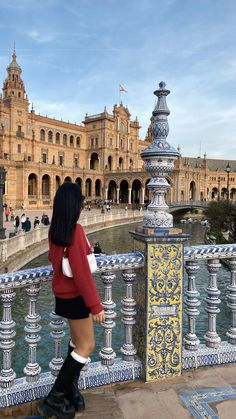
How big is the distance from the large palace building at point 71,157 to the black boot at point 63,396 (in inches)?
1658

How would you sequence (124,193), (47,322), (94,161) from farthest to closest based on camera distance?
(94,161)
(124,193)
(47,322)

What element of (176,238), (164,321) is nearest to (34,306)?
(164,321)

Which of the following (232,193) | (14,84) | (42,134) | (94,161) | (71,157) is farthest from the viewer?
(232,193)

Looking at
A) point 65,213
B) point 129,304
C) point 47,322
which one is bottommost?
point 47,322

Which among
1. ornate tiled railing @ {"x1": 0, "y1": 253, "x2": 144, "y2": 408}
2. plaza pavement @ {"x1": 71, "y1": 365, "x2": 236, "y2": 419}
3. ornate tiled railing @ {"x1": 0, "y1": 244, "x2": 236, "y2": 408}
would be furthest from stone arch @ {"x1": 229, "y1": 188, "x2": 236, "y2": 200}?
ornate tiled railing @ {"x1": 0, "y1": 253, "x2": 144, "y2": 408}

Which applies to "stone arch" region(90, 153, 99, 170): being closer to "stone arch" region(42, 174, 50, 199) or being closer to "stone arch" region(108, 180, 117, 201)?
"stone arch" region(108, 180, 117, 201)

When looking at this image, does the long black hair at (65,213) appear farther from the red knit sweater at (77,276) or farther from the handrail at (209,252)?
the handrail at (209,252)

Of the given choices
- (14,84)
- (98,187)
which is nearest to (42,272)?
(14,84)

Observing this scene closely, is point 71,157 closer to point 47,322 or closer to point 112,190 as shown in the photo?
point 112,190

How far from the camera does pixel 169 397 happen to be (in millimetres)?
2846

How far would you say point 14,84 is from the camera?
53.2m

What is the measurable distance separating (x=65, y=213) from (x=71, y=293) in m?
0.58

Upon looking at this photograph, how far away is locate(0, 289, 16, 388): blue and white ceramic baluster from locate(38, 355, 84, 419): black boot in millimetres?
379

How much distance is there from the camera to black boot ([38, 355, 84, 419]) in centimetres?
253
